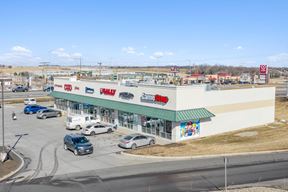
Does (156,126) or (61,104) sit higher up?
(61,104)

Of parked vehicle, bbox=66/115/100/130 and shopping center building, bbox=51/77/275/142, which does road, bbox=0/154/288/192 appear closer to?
shopping center building, bbox=51/77/275/142

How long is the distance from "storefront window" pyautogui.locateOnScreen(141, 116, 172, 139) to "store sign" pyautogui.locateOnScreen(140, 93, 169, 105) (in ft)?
6.92

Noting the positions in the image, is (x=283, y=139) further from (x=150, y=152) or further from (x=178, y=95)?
(x=150, y=152)

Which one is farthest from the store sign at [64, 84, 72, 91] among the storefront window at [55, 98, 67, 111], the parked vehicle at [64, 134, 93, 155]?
the parked vehicle at [64, 134, 93, 155]

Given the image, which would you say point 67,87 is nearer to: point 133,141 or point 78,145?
point 133,141

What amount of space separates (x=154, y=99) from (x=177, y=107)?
372cm

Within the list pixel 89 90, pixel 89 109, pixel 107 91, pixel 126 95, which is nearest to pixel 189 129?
pixel 126 95

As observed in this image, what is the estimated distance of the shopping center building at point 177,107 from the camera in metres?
40.6

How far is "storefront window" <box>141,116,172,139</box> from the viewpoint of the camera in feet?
136

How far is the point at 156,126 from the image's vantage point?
4284 cm

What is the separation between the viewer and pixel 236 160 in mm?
32750

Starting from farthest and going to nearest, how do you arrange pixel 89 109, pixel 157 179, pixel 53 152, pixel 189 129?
pixel 89 109 → pixel 189 129 → pixel 53 152 → pixel 157 179

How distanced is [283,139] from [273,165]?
11588 millimetres

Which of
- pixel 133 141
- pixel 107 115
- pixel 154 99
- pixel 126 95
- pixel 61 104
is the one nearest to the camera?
pixel 133 141
